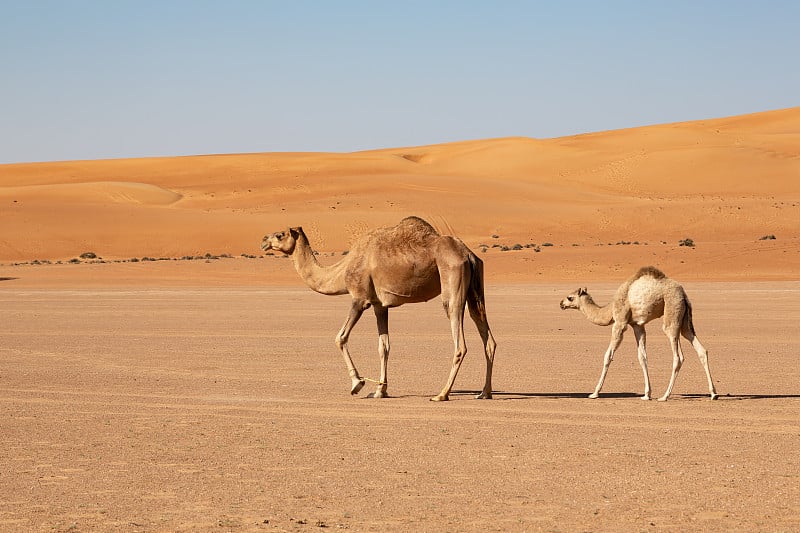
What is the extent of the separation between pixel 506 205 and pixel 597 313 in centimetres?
5313

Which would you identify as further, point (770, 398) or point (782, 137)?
point (782, 137)

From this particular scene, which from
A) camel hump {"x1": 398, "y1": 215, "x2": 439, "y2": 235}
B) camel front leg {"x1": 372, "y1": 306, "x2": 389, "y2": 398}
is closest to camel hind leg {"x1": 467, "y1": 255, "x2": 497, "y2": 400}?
camel hump {"x1": 398, "y1": 215, "x2": 439, "y2": 235}

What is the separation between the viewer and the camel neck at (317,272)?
14500 millimetres

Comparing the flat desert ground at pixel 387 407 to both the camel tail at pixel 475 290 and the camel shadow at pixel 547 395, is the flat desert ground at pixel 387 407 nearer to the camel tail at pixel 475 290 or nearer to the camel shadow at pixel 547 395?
the camel shadow at pixel 547 395

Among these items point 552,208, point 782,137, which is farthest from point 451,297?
point 782,137

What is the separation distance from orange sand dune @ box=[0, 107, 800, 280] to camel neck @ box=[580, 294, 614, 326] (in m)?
24.9

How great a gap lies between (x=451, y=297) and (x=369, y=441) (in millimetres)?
3147

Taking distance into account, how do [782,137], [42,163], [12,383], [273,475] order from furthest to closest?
[42,163]
[782,137]
[12,383]
[273,475]

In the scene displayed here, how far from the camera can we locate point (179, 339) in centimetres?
2148

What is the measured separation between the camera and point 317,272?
1488 centimetres

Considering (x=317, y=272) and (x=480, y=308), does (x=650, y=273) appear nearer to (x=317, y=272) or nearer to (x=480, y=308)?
(x=480, y=308)

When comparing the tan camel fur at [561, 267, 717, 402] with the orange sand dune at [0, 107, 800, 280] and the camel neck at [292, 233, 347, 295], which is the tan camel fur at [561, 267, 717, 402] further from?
the orange sand dune at [0, 107, 800, 280]

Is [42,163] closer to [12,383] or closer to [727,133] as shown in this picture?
[727,133]

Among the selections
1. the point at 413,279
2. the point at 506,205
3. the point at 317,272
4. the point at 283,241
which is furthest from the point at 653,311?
the point at 506,205
